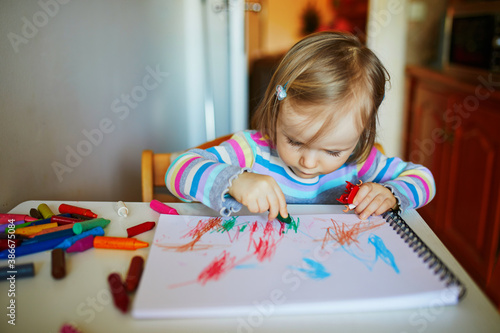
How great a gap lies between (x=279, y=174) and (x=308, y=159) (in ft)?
0.63

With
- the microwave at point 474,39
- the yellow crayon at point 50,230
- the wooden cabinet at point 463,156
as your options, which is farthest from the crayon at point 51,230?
the microwave at point 474,39

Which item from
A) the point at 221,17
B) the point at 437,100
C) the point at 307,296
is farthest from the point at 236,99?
the point at 307,296

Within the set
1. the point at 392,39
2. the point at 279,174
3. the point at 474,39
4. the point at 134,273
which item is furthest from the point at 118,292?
the point at 392,39

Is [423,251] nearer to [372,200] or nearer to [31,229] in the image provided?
[372,200]

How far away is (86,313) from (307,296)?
0.77 feet

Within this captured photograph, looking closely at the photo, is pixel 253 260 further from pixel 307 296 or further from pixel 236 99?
pixel 236 99

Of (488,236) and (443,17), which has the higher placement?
(443,17)

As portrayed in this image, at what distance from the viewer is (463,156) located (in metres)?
1.71

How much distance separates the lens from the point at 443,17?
2121 mm

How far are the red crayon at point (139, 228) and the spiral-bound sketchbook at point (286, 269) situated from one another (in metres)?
0.02

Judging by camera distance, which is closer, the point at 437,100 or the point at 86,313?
the point at 86,313

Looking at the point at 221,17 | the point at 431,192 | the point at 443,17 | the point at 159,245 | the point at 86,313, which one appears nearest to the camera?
the point at 86,313

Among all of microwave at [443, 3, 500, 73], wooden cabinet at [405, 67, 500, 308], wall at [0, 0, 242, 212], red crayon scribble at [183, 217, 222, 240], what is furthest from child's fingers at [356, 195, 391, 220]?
microwave at [443, 3, 500, 73]

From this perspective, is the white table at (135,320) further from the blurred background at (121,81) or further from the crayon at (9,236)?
the blurred background at (121,81)
